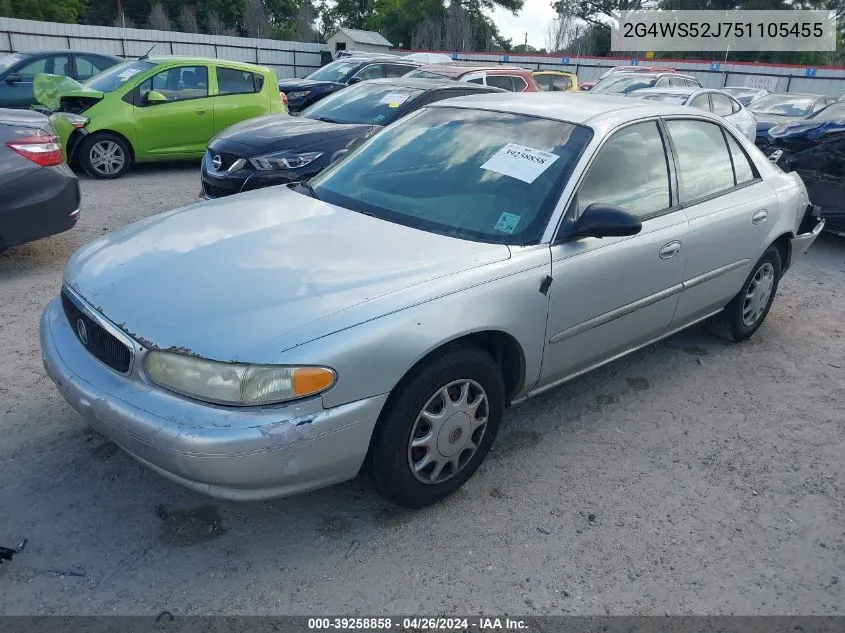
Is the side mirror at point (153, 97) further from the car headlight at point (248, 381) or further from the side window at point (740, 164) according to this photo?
the car headlight at point (248, 381)

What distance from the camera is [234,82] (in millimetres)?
10156

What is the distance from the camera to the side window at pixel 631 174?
3391mm

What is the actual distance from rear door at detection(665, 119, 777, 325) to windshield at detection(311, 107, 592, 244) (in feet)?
2.82

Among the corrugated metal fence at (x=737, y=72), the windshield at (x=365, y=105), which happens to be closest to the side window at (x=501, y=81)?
the windshield at (x=365, y=105)

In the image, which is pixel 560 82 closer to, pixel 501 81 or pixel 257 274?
pixel 501 81

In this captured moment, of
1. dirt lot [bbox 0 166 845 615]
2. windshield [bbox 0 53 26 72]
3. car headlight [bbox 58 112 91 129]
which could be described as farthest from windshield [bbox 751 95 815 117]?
windshield [bbox 0 53 26 72]

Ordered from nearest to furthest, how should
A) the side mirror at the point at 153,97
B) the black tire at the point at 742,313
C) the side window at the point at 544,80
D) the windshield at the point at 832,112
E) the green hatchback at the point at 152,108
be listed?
1. the black tire at the point at 742,313
2. the green hatchback at the point at 152,108
3. the side mirror at the point at 153,97
4. the windshield at the point at 832,112
5. the side window at the point at 544,80

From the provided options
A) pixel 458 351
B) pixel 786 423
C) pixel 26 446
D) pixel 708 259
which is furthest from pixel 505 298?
pixel 26 446

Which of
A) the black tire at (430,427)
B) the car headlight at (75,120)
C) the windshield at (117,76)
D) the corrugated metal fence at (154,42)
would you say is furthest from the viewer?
the corrugated metal fence at (154,42)

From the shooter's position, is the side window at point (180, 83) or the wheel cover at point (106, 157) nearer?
the wheel cover at point (106, 157)

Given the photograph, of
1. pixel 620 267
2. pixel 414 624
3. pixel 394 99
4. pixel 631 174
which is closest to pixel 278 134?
pixel 394 99

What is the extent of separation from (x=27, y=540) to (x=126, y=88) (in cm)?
787

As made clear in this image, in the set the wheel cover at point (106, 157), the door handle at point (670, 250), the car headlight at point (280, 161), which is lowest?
the wheel cover at point (106, 157)

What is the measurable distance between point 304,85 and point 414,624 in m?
12.8
